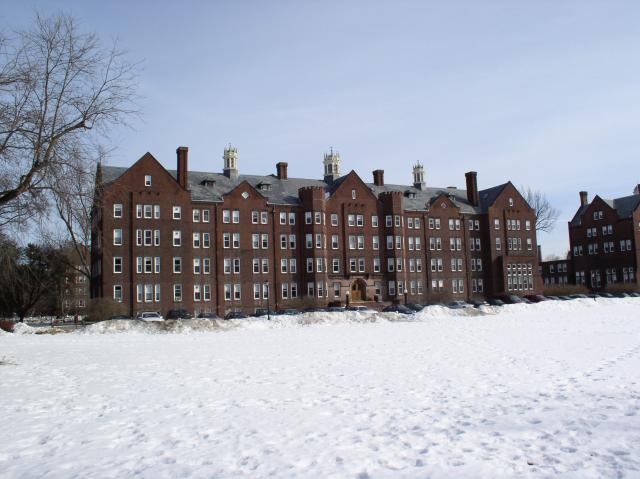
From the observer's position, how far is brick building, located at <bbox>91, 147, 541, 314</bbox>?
60906mm

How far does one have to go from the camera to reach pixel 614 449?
8.32 metres

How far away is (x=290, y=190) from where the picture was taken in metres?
72.5

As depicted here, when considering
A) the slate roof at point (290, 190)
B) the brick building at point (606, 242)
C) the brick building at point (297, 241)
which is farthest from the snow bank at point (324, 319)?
the brick building at point (606, 242)

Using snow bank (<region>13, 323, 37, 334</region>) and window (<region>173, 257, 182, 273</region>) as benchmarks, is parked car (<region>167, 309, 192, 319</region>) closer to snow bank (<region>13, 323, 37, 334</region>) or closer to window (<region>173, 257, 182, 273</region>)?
window (<region>173, 257, 182, 273</region>)

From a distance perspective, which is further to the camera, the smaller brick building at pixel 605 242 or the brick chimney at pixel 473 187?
the smaller brick building at pixel 605 242

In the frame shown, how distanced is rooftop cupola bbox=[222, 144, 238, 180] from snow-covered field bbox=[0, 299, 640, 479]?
50.9 m

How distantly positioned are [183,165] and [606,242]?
235ft

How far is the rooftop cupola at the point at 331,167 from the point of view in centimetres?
7844

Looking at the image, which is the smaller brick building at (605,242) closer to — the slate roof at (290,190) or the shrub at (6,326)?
the slate roof at (290,190)

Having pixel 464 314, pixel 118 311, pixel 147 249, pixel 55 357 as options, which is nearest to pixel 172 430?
pixel 55 357

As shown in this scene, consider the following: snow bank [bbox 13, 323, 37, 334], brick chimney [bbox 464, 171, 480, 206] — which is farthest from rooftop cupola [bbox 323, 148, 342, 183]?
snow bank [bbox 13, 323, 37, 334]

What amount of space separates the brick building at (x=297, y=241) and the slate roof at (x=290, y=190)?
0.18 meters

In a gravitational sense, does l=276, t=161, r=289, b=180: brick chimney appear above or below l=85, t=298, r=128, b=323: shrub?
above

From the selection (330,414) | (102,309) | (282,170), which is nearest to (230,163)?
(282,170)
